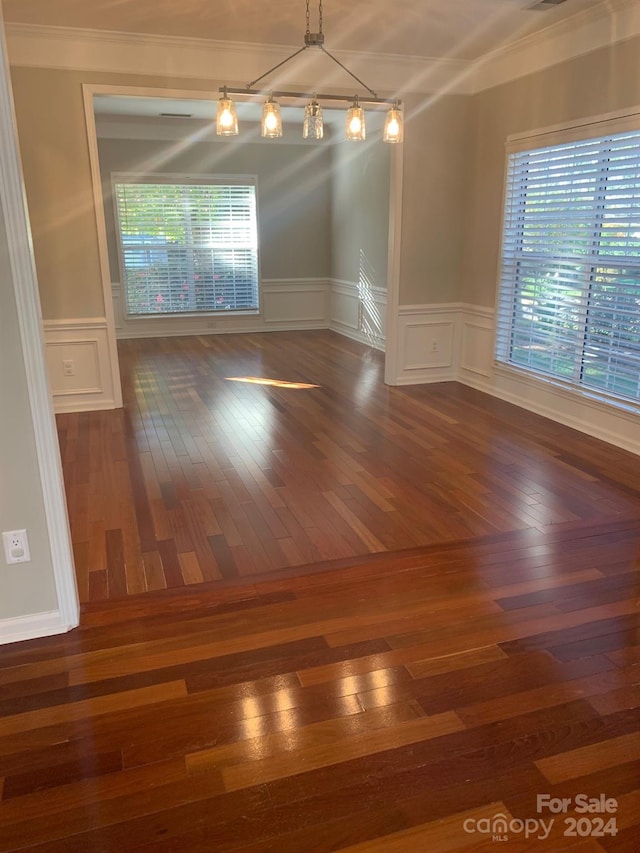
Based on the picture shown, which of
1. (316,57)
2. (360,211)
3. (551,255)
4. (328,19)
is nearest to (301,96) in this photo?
(316,57)

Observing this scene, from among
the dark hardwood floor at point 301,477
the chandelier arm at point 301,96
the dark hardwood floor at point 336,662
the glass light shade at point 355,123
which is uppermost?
the chandelier arm at point 301,96

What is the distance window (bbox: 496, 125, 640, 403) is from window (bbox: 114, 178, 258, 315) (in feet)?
15.7

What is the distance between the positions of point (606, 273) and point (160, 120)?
20.1 feet

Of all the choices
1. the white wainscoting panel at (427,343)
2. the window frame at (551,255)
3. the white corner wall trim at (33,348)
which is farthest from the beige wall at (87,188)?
the white corner wall trim at (33,348)

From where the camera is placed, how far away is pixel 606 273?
433 cm

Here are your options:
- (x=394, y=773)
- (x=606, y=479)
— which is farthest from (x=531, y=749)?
(x=606, y=479)

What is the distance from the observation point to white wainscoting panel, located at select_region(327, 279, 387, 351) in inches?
308

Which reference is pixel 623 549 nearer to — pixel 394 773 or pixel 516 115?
pixel 394 773

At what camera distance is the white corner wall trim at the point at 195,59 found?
4555 mm

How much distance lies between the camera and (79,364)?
523 centimetres

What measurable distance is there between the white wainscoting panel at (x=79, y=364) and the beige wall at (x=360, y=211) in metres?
3.71

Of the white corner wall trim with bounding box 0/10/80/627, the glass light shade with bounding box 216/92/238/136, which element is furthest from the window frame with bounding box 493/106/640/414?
the white corner wall trim with bounding box 0/10/80/627

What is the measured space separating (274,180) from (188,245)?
5.02 ft

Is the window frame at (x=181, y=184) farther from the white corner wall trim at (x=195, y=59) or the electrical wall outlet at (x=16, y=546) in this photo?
the electrical wall outlet at (x=16, y=546)
